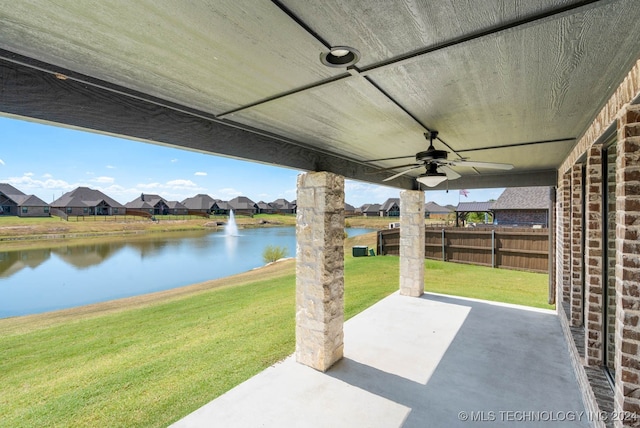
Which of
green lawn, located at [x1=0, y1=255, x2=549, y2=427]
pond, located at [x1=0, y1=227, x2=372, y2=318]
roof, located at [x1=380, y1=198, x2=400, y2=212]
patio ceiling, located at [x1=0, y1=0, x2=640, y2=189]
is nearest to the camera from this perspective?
patio ceiling, located at [x1=0, y1=0, x2=640, y2=189]

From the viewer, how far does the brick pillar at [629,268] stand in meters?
1.58

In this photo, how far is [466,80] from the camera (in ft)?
5.70

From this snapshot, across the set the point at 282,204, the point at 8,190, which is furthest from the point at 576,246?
the point at 282,204

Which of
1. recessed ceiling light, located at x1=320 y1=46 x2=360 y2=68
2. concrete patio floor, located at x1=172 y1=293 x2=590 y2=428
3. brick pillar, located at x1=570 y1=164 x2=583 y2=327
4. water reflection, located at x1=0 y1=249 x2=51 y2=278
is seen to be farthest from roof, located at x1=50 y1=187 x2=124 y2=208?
brick pillar, located at x1=570 y1=164 x2=583 y2=327

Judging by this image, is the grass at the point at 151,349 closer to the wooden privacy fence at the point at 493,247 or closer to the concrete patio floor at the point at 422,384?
the concrete patio floor at the point at 422,384

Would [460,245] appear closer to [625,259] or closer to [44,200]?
[625,259]

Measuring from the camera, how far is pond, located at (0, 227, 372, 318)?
9.75m

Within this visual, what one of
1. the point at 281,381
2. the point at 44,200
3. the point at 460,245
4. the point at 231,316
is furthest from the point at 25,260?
the point at 44,200

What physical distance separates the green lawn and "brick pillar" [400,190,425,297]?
66cm

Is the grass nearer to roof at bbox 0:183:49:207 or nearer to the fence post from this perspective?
the fence post

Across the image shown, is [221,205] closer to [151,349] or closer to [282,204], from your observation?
[282,204]

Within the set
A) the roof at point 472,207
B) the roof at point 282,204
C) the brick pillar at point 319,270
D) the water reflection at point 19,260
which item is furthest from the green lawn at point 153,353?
the roof at point 282,204

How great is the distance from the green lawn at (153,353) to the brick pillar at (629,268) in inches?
121

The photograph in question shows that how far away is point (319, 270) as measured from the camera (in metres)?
3.32
